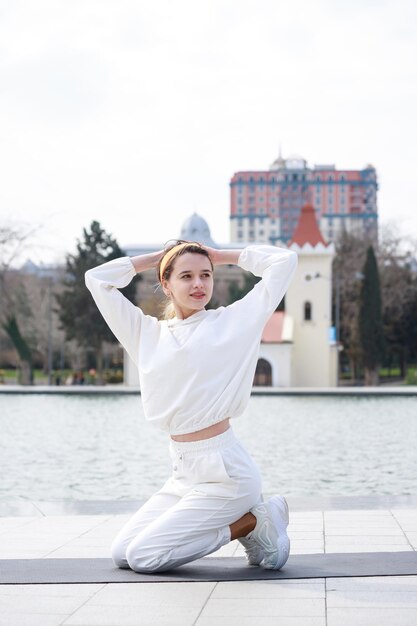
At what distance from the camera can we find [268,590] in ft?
16.3

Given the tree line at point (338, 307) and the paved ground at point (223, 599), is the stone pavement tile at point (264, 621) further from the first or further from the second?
the tree line at point (338, 307)

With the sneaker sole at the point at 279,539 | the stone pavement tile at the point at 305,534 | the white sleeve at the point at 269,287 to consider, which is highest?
the white sleeve at the point at 269,287

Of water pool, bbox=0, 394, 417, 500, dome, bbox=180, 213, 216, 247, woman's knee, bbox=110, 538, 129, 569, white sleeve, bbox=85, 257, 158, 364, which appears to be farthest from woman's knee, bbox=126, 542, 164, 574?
dome, bbox=180, 213, 216, 247

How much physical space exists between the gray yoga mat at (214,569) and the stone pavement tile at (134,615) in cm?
60

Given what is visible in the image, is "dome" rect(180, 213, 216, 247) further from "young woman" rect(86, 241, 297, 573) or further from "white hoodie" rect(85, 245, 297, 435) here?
"young woman" rect(86, 241, 297, 573)

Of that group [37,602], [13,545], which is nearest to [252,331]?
[37,602]

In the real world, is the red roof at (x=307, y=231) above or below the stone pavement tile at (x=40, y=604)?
above

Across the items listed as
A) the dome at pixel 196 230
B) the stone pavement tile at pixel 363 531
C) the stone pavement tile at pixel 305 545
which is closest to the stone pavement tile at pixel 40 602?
the stone pavement tile at pixel 305 545

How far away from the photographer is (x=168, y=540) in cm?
540

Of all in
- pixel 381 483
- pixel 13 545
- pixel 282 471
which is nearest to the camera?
pixel 13 545

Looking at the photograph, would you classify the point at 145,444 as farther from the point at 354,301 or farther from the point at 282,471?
the point at 354,301

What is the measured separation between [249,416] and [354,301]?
34.2 meters

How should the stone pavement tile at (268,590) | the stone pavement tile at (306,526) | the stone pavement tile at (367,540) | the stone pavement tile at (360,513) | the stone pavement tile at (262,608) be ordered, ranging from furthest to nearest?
1. the stone pavement tile at (360,513)
2. the stone pavement tile at (306,526)
3. the stone pavement tile at (367,540)
4. the stone pavement tile at (268,590)
5. the stone pavement tile at (262,608)

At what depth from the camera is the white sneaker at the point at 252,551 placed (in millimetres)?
5507
